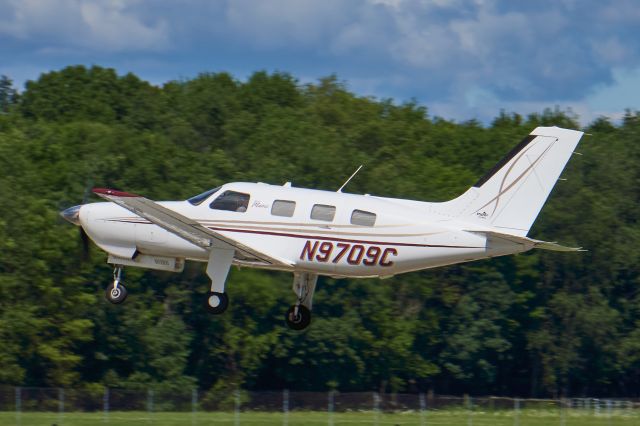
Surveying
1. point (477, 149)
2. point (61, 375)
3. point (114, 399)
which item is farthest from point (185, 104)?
point (114, 399)

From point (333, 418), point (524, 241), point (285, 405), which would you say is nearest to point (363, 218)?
point (524, 241)

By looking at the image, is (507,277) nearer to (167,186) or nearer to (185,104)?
(167,186)

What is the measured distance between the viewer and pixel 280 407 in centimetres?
4059

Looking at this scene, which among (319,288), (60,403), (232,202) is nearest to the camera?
(232,202)

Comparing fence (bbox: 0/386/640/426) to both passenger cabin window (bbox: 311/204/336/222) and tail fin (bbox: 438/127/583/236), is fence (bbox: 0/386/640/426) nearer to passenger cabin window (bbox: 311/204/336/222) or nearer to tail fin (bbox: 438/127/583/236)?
passenger cabin window (bbox: 311/204/336/222)

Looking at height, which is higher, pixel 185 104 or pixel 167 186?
pixel 185 104

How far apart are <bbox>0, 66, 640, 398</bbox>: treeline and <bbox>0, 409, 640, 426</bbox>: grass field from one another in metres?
5.19

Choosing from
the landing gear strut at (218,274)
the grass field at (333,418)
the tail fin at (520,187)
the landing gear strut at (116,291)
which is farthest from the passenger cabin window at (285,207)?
the grass field at (333,418)

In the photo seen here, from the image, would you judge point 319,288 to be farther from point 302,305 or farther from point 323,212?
point 323,212

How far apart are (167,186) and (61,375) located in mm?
10795

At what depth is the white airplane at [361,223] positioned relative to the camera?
25938 millimetres

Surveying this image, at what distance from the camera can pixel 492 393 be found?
64.5 meters

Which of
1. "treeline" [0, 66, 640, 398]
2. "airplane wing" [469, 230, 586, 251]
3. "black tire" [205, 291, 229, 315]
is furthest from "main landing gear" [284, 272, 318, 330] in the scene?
"treeline" [0, 66, 640, 398]

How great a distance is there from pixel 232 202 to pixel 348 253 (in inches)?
113
